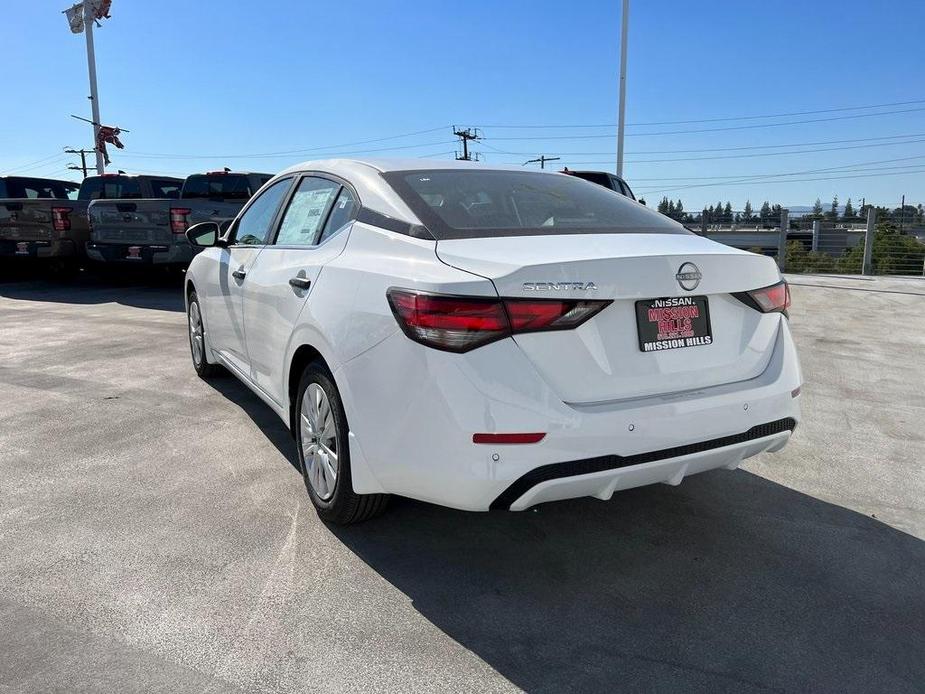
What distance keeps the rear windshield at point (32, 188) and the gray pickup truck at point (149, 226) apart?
414 centimetres

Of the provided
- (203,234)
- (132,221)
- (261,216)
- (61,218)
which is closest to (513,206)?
(261,216)

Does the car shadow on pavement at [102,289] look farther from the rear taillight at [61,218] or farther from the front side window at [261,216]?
the front side window at [261,216]

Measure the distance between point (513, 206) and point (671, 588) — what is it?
68.6 inches

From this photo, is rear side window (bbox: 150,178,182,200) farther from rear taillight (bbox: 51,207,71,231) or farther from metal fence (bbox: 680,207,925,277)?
metal fence (bbox: 680,207,925,277)

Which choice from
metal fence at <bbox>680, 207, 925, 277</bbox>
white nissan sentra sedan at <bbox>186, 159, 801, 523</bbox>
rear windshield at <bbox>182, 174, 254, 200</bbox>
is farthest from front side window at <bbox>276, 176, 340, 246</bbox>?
metal fence at <bbox>680, 207, 925, 277</bbox>

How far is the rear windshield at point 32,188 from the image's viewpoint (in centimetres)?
A: 1452

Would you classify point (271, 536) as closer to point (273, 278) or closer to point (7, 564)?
point (7, 564)

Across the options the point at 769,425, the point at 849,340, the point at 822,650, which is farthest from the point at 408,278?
the point at 849,340

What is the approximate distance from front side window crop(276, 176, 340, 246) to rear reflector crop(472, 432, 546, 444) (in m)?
1.57

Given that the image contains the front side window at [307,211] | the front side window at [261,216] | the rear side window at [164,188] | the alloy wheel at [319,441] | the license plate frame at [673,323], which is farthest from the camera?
the rear side window at [164,188]

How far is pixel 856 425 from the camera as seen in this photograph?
4699mm

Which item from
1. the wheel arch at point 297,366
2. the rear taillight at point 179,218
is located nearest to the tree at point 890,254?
the rear taillight at point 179,218

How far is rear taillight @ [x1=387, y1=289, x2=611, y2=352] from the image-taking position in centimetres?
233

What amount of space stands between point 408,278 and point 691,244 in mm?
1191
